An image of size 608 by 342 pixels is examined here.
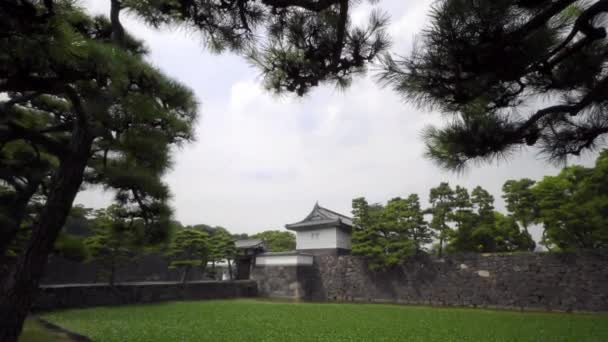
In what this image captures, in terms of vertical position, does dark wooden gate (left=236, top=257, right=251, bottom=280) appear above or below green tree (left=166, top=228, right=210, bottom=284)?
below

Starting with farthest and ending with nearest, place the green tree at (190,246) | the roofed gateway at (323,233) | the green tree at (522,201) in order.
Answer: the roofed gateway at (323,233), the green tree at (190,246), the green tree at (522,201)

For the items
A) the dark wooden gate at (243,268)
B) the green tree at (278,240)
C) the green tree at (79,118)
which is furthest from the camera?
the green tree at (278,240)

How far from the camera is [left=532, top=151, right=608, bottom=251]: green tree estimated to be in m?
8.09

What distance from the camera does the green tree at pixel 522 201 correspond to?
10.1 meters

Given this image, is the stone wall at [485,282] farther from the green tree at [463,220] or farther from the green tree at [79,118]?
the green tree at [79,118]

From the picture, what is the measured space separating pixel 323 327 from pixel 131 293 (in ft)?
22.1

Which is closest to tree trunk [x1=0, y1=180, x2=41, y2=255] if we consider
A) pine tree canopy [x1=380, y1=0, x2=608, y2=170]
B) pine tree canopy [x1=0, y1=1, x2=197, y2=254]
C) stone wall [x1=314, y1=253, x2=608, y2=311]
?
pine tree canopy [x1=0, y1=1, x2=197, y2=254]

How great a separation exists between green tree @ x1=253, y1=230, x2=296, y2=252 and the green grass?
1246cm

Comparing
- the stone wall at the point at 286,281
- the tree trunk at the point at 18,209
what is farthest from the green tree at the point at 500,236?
the tree trunk at the point at 18,209

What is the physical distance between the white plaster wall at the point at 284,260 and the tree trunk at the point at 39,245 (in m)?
10.1

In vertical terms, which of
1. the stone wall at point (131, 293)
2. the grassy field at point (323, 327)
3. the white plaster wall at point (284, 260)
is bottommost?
the grassy field at point (323, 327)

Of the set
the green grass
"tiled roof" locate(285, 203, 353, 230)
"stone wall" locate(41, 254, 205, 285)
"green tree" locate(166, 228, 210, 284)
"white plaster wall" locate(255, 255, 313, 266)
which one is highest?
"tiled roof" locate(285, 203, 353, 230)

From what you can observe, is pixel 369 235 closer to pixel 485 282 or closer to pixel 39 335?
pixel 485 282

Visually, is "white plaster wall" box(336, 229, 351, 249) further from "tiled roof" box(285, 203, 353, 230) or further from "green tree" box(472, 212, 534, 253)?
"green tree" box(472, 212, 534, 253)
